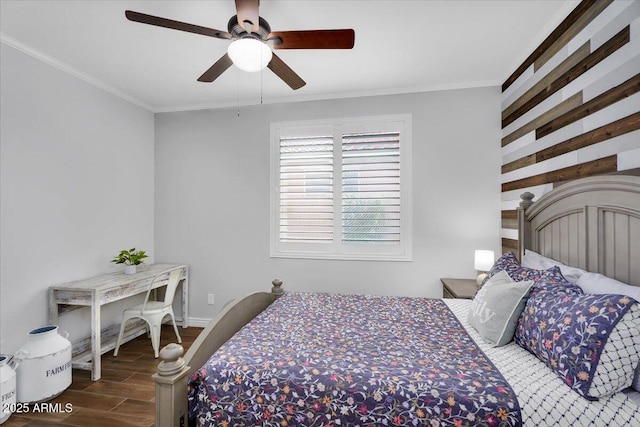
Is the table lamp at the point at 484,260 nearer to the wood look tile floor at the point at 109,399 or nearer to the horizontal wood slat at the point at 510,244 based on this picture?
the horizontal wood slat at the point at 510,244

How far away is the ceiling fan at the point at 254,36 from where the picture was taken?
165 cm

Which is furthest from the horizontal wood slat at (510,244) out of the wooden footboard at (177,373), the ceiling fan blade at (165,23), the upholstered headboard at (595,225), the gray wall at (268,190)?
the ceiling fan blade at (165,23)

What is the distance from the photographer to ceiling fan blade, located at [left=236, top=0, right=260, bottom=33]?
1606mm

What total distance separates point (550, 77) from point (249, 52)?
2200 mm

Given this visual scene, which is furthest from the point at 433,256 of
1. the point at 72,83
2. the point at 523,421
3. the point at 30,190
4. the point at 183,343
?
the point at 72,83

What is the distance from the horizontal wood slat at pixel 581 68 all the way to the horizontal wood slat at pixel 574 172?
0.58 meters

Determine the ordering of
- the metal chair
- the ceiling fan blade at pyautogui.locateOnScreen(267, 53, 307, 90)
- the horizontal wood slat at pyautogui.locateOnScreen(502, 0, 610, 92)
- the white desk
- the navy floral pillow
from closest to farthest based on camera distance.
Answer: the navy floral pillow → the horizontal wood slat at pyautogui.locateOnScreen(502, 0, 610, 92) → the ceiling fan blade at pyautogui.locateOnScreen(267, 53, 307, 90) → the white desk → the metal chair

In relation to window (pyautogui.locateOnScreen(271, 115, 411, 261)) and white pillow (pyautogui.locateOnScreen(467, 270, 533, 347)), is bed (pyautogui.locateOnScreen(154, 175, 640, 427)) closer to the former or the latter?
white pillow (pyautogui.locateOnScreen(467, 270, 533, 347))

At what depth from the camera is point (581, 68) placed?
1922 millimetres

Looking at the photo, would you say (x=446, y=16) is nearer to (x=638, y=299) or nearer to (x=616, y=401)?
(x=638, y=299)

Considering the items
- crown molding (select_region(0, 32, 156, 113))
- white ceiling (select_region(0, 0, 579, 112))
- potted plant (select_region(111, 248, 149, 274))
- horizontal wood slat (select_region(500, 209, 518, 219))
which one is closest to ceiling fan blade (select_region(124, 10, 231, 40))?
white ceiling (select_region(0, 0, 579, 112))

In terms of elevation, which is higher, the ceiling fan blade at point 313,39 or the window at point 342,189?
the ceiling fan blade at point 313,39

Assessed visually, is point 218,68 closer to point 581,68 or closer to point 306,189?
point 306,189

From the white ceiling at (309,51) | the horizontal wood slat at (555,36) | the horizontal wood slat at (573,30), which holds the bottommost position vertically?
the horizontal wood slat at (573,30)
